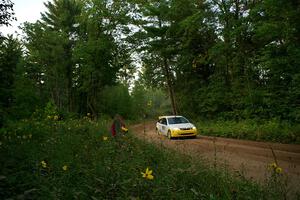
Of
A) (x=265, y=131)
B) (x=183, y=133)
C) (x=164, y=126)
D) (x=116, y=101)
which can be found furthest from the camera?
(x=116, y=101)

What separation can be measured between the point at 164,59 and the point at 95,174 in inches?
1157

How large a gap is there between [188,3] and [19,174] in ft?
96.6

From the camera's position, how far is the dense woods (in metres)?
17.5

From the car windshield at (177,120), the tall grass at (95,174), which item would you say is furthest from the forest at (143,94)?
the car windshield at (177,120)

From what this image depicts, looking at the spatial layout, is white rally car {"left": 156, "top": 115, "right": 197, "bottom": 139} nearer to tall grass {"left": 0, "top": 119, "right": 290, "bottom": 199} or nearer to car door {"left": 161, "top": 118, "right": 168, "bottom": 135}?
car door {"left": 161, "top": 118, "right": 168, "bottom": 135}

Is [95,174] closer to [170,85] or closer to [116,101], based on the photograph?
[170,85]

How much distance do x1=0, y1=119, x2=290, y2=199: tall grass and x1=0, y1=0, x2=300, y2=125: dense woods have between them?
1490 millimetres

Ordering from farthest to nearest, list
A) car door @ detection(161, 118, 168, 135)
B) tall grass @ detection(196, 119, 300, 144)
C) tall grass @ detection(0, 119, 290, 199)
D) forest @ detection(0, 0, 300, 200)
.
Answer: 1. car door @ detection(161, 118, 168, 135)
2. tall grass @ detection(196, 119, 300, 144)
3. forest @ detection(0, 0, 300, 200)
4. tall grass @ detection(0, 119, 290, 199)

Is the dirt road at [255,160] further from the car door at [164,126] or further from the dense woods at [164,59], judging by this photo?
the car door at [164,126]

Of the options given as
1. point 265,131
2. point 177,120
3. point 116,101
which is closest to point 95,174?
point 265,131

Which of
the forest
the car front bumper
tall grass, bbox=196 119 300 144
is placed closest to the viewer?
the forest

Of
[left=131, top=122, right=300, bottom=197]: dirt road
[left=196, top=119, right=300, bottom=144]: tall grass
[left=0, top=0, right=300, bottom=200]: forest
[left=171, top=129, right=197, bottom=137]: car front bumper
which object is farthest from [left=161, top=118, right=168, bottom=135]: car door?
[left=131, top=122, right=300, bottom=197]: dirt road

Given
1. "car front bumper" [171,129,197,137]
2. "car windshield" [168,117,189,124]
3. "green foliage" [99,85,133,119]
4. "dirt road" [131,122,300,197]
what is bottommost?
"dirt road" [131,122,300,197]

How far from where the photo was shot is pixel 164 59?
33750mm
